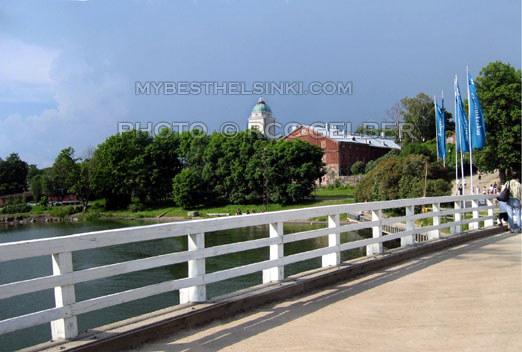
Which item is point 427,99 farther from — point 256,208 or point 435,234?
point 435,234

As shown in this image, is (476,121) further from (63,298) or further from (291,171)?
(291,171)

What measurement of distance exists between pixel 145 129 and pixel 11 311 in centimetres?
6440

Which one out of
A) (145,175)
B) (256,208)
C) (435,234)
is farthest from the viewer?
(145,175)

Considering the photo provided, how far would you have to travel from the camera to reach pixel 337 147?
8312cm

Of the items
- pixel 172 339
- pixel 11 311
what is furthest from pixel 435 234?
pixel 11 311

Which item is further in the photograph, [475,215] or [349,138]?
[349,138]

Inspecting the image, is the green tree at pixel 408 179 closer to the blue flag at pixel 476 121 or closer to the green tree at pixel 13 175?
the blue flag at pixel 476 121

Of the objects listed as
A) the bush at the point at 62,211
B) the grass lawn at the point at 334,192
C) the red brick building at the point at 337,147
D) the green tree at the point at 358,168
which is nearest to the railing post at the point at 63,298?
the grass lawn at the point at 334,192

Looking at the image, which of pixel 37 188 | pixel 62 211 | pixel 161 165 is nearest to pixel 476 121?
pixel 161 165

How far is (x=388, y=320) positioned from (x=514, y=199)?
1068cm

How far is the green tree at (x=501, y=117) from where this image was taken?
1948 inches

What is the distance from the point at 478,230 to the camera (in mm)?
13781

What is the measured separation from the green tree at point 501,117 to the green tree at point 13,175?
9385cm

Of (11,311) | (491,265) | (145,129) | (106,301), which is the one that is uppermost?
(145,129)
